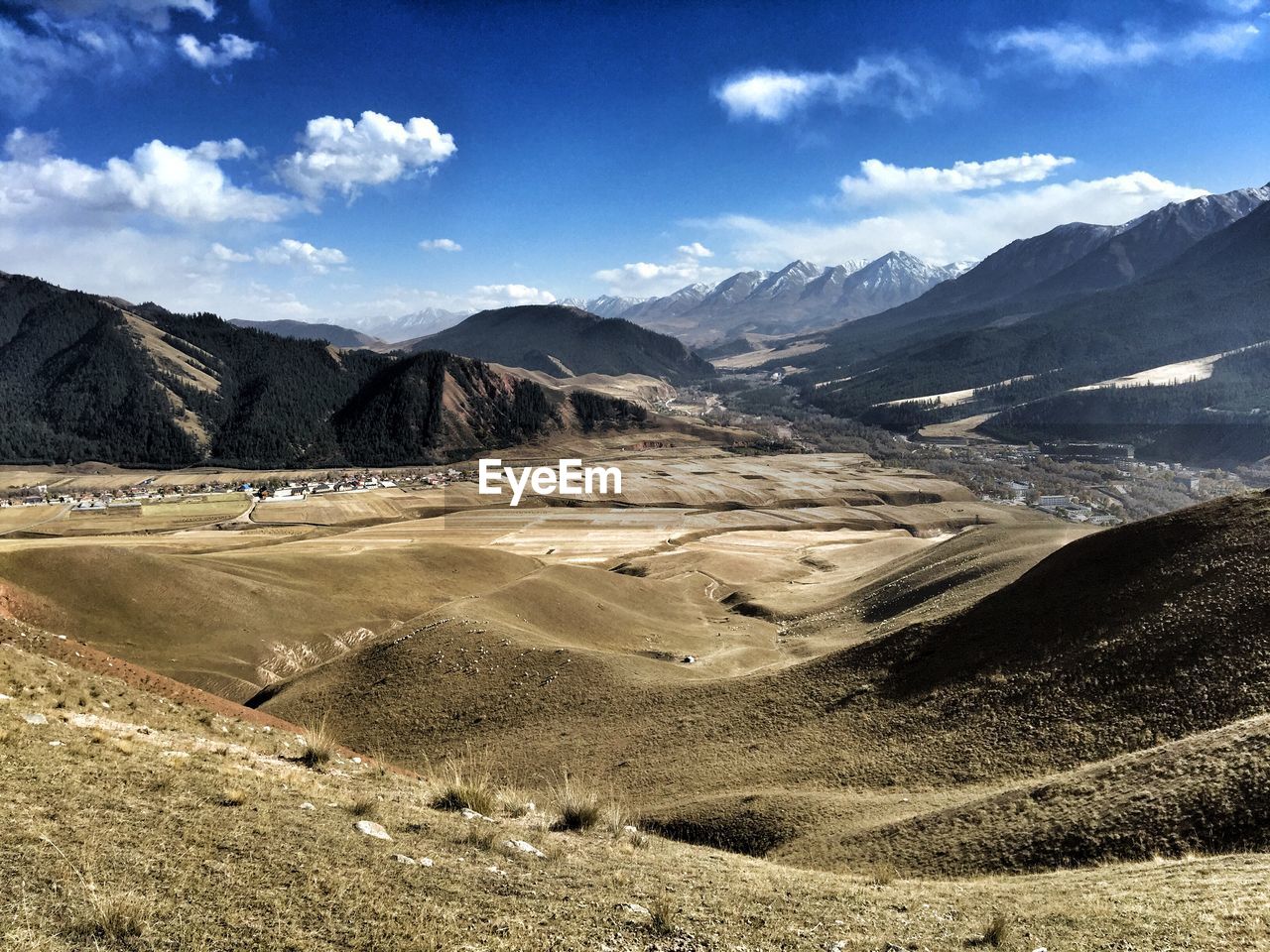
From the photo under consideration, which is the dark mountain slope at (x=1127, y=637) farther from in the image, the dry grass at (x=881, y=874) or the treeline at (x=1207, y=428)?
the treeline at (x=1207, y=428)

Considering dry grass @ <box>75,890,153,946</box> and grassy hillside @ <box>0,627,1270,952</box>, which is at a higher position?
dry grass @ <box>75,890,153,946</box>

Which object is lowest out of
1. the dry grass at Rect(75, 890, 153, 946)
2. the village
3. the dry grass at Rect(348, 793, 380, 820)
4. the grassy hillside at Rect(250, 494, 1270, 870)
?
the grassy hillside at Rect(250, 494, 1270, 870)

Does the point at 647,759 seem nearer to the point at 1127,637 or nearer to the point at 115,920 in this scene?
the point at 1127,637

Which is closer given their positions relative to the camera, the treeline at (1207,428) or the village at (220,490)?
the village at (220,490)

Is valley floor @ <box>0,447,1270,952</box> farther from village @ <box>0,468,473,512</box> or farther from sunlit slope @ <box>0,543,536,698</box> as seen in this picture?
village @ <box>0,468,473,512</box>

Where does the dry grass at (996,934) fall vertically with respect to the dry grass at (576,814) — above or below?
above

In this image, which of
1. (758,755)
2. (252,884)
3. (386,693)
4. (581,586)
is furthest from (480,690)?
(252,884)

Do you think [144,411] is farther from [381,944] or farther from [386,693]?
[381,944]

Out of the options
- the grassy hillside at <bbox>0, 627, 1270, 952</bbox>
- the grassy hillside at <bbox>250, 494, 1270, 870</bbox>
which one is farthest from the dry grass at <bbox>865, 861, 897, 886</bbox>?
the grassy hillside at <bbox>250, 494, 1270, 870</bbox>

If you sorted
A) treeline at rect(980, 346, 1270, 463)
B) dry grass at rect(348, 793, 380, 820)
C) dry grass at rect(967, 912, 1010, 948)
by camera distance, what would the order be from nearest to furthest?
dry grass at rect(967, 912, 1010, 948) < dry grass at rect(348, 793, 380, 820) < treeline at rect(980, 346, 1270, 463)

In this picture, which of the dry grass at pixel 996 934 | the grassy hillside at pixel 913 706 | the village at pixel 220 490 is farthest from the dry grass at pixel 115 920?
the village at pixel 220 490

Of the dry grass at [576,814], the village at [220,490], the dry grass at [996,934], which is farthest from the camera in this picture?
the village at [220,490]
